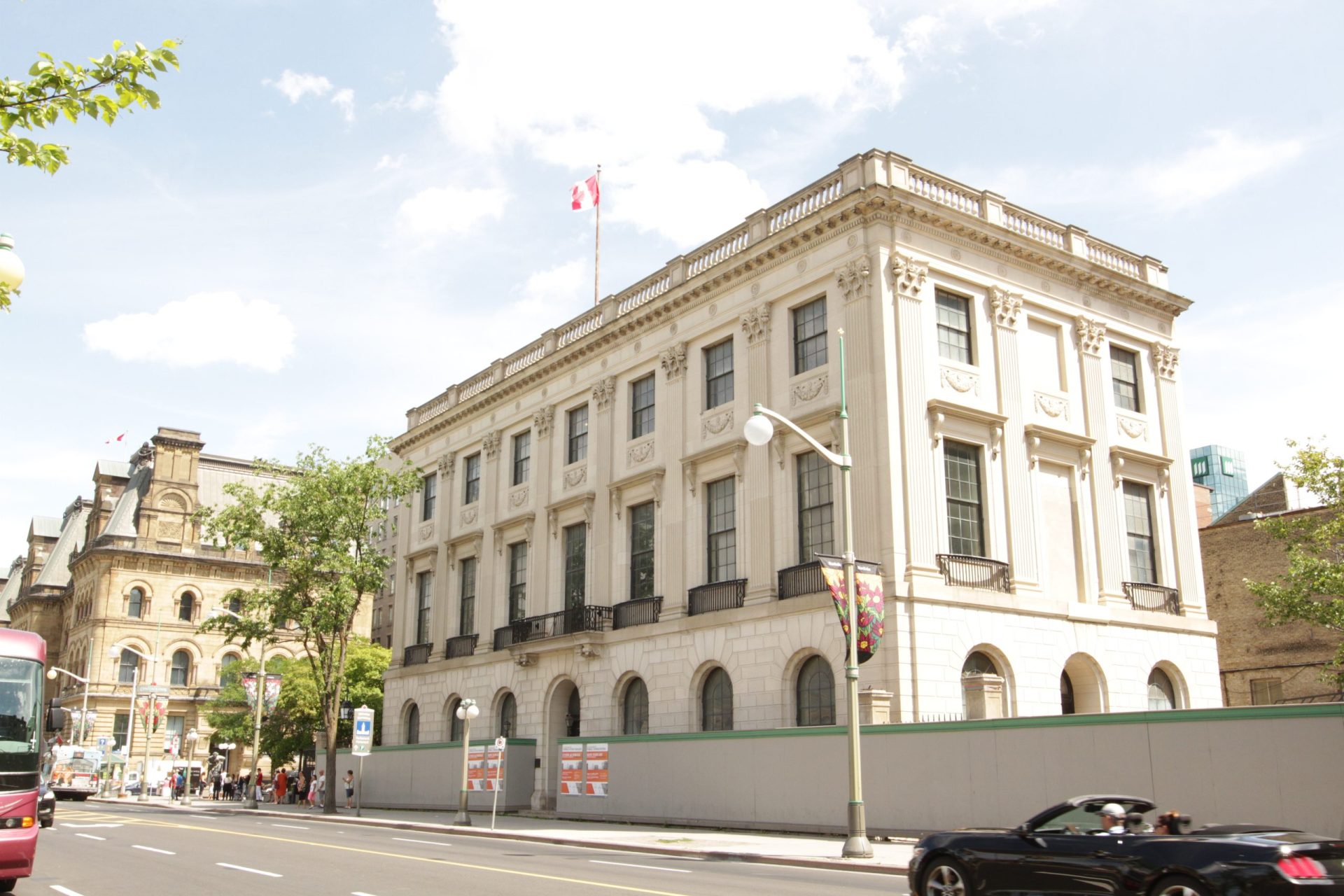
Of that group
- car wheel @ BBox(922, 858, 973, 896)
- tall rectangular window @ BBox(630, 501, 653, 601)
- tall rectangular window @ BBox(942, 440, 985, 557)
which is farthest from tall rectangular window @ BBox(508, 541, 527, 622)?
car wheel @ BBox(922, 858, 973, 896)

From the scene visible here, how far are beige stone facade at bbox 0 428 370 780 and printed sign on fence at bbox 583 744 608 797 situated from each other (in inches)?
1996

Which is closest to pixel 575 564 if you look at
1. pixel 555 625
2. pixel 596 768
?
pixel 555 625

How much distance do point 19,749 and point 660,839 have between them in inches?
571

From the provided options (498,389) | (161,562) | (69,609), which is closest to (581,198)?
(498,389)

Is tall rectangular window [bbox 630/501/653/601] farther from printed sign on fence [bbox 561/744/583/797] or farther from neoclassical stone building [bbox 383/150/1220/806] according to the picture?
printed sign on fence [bbox 561/744/583/797]

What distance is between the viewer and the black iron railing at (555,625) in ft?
119

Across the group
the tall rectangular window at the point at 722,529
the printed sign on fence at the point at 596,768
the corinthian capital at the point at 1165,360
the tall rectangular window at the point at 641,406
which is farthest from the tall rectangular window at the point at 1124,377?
the printed sign on fence at the point at 596,768

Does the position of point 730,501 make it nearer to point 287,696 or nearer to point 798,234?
point 798,234

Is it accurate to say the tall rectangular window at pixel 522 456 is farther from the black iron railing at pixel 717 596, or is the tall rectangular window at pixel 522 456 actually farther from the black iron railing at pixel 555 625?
the black iron railing at pixel 717 596

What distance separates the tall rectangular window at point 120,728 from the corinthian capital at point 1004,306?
7139 cm

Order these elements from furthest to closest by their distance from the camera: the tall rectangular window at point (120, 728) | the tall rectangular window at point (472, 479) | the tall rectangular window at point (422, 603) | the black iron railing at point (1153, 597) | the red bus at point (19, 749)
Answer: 1. the tall rectangular window at point (120, 728)
2. the tall rectangular window at point (422, 603)
3. the tall rectangular window at point (472, 479)
4. the black iron railing at point (1153, 597)
5. the red bus at point (19, 749)

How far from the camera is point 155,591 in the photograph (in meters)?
85.2

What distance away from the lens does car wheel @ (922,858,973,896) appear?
1151 centimetres

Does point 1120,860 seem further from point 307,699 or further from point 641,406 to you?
point 307,699
